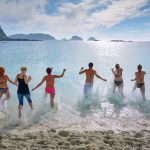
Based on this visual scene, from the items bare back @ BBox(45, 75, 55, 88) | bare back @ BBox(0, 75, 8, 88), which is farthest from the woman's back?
bare back @ BBox(45, 75, 55, 88)

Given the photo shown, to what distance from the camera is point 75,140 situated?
7.04 meters

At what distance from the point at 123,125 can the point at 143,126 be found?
608 mm

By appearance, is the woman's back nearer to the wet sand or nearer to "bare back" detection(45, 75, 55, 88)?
"bare back" detection(45, 75, 55, 88)

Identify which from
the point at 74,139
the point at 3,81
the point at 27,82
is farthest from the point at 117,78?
the point at 74,139

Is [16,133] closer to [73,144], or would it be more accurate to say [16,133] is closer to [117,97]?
[73,144]

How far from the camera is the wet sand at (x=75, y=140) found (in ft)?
21.9

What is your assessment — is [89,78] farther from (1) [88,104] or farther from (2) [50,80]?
(2) [50,80]

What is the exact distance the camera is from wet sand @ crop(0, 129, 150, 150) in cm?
667

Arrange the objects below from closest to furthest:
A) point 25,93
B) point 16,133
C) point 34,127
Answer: point 16,133
point 34,127
point 25,93

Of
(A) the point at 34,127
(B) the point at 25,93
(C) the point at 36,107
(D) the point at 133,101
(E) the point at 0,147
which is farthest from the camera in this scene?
(D) the point at 133,101

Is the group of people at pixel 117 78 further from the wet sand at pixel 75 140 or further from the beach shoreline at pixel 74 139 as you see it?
the wet sand at pixel 75 140

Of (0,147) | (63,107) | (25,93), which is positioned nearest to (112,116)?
(63,107)

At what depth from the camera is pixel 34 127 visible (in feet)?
27.9

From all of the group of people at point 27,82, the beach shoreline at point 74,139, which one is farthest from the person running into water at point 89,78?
the beach shoreline at point 74,139
